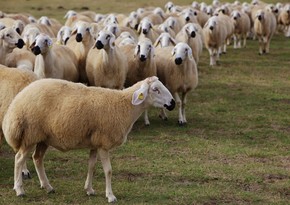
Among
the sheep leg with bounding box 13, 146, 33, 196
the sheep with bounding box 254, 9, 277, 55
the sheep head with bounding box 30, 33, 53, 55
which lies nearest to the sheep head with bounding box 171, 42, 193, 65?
the sheep head with bounding box 30, 33, 53, 55

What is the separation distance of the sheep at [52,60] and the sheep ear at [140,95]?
3761 millimetres

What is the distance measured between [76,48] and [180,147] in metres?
3.83

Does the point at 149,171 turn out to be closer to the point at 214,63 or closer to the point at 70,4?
the point at 214,63

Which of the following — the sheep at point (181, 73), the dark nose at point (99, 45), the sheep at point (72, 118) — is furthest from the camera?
the sheep at point (181, 73)

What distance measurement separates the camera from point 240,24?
24703 mm

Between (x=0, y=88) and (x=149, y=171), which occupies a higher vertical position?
(x=0, y=88)

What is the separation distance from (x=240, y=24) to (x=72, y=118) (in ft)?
59.6

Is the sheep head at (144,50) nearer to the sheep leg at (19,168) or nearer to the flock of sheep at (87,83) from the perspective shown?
the flock of sheep at (87,83)

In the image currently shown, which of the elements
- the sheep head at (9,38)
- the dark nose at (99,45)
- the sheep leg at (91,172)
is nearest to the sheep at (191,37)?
the dark nose at (99,45)

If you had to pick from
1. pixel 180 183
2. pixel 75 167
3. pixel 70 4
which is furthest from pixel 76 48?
pixel 70 4

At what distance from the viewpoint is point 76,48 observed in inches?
520

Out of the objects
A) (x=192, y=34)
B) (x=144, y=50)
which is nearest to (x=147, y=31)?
(x=192, y=34)

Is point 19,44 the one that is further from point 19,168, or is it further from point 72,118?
point 72,118

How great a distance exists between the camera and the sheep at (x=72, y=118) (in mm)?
7379
